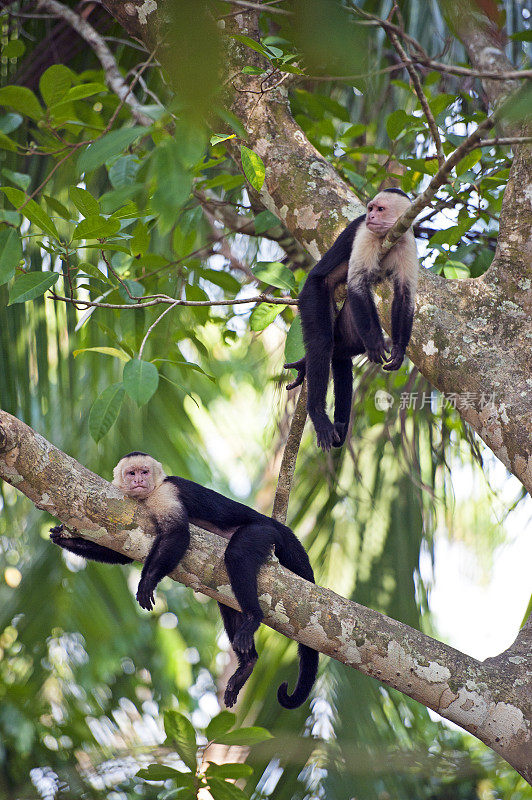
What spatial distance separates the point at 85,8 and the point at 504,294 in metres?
3.67

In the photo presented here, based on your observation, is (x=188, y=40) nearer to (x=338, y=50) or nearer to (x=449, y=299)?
(x=338, y=50)

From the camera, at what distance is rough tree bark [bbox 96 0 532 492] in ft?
8.19

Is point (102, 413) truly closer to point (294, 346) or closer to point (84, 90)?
point (294, 346)

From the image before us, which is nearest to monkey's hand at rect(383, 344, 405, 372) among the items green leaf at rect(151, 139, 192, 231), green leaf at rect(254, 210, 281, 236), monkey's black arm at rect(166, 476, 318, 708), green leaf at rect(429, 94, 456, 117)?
monkey's black arm at rect(166, 476, 318, 708)

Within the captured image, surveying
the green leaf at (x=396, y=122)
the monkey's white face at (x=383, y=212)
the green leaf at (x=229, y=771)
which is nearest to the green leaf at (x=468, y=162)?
the monkey's white face at (x=383, y=212)

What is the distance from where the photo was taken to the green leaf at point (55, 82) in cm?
258

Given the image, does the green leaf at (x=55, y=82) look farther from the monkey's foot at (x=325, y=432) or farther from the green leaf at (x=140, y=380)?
the monkey's foot at (x=325, y=432)

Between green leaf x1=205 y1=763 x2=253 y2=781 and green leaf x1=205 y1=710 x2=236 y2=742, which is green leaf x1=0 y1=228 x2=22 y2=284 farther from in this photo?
green leaf x1=205 y1=763 x2=253 y2=781

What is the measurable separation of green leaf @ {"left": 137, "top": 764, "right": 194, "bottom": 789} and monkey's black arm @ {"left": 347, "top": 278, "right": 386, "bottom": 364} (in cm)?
156

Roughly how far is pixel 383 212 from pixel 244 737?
1.96 meters

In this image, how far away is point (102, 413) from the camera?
2.52 meters

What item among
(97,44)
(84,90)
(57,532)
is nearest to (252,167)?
(84,90)

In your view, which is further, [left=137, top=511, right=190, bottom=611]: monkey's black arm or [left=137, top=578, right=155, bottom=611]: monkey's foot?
[left=137, top=578, right=155, bottom=611]: monkey's foot

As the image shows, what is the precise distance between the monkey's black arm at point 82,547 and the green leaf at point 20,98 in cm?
161
